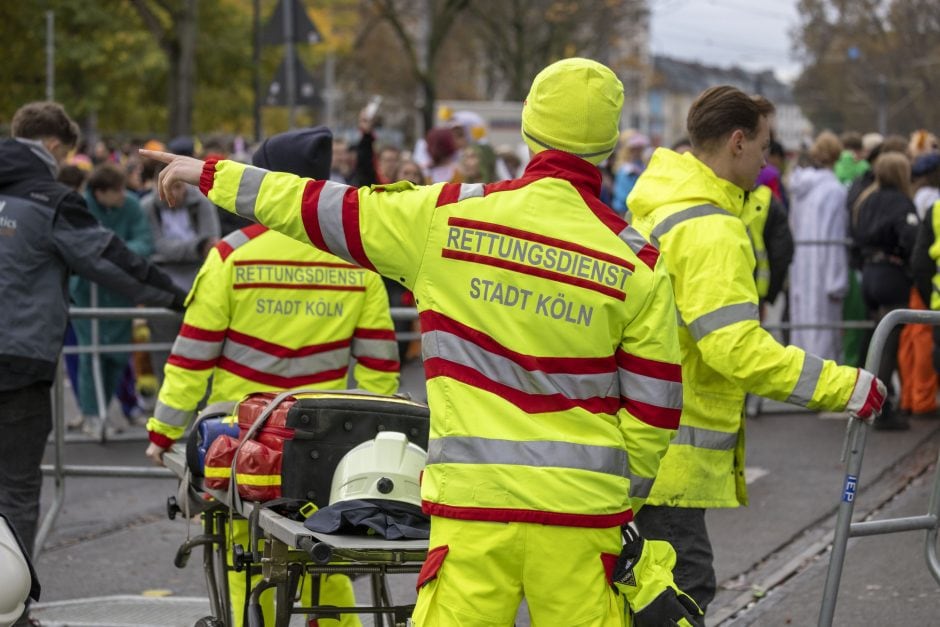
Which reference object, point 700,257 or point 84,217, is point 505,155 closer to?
point 84,217

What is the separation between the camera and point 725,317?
14.8 ft

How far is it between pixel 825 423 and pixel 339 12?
4334 cm

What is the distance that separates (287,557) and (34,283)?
226cm

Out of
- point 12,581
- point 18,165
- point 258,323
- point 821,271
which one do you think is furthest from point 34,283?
point 821,271

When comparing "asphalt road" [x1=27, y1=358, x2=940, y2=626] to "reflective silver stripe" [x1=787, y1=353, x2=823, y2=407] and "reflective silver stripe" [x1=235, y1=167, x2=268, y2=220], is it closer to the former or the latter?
"reflective silver stripe" [x1=787, y1=353, x2=823, y2=407]

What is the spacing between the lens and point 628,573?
3.71 metres

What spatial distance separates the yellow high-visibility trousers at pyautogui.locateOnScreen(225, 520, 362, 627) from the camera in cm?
529

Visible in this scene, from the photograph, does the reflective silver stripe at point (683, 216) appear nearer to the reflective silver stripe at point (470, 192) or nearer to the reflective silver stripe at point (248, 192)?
the reflective silver stripe at point (470, 192)

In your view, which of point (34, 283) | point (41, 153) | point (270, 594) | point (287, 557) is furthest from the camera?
point (41, 153)

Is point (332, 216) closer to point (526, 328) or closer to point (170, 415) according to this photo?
point (526, 328)

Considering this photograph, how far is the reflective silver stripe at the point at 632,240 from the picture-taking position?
374 centimetres

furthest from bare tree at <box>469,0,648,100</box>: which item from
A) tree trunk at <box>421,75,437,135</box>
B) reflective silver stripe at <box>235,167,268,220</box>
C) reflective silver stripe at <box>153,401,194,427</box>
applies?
reflective silver stripe at <box>235,167,268,220</box>

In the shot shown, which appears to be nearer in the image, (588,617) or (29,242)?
(588,617)

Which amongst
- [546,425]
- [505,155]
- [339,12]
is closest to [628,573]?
[546,425]
